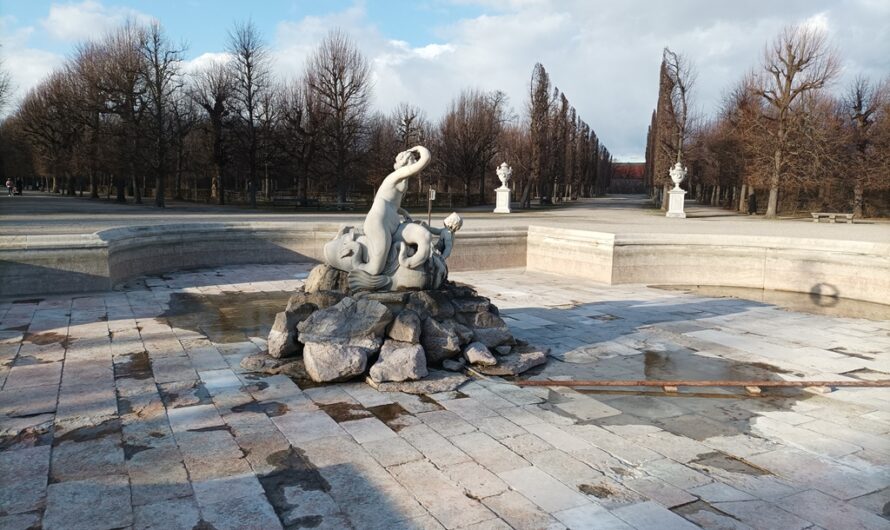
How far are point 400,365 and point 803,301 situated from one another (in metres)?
9.78

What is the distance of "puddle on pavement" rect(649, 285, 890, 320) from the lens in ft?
36.2

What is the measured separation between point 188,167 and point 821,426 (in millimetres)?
41568

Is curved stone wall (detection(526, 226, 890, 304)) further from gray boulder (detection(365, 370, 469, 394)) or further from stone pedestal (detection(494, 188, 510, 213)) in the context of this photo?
stone pedestal (detection(494, 188, 510, 213))

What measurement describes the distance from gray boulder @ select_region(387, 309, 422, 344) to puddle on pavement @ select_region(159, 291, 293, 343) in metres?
2.27

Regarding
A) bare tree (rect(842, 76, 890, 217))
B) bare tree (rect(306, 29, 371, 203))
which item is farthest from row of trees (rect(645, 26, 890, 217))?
bare tree (rect(306, 29, 371, 203))

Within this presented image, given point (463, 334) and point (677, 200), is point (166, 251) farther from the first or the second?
point (677, 200)

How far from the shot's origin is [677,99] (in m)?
40.4

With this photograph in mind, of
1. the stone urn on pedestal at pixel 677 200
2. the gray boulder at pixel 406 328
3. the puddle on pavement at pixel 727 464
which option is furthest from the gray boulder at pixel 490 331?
the stone urn on pedestal at pixel 677 200

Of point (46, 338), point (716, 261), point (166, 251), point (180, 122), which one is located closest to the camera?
point (46, 338)

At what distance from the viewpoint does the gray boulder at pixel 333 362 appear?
6125 millimetres

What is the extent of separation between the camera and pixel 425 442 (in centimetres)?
481

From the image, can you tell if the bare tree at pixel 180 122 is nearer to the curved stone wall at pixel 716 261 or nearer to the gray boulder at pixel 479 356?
the curved stone wall at pixel 716 261

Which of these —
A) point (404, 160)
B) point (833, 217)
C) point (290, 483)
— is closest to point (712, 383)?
point (404, 160)

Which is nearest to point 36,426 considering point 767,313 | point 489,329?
point 489,329
